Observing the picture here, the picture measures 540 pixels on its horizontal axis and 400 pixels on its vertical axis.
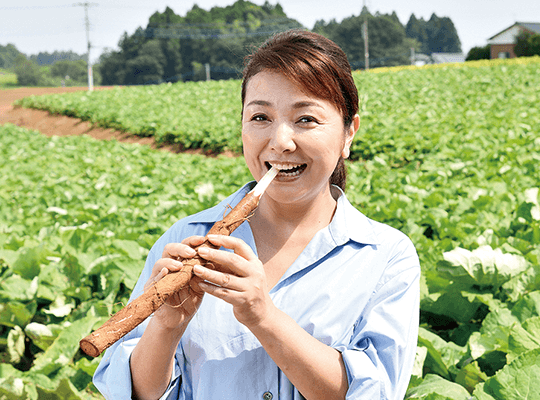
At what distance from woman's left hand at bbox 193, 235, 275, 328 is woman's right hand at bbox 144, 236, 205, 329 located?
60 mm

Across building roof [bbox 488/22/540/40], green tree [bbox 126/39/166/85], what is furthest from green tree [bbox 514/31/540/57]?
green tree [bbox 126/39/166/85]

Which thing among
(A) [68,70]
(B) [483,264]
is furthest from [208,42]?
(B) [483,264]

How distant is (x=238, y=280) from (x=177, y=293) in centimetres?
22

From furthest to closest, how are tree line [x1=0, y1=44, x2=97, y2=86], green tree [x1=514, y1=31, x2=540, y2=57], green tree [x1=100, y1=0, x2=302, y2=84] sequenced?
1. tree line [x1=0, y1=44, x2=97, y2=86]
2. green tree [x1=100, y1=0, x2=302, y2=84]
3. green tree [x1=514, y1=31, x2=540, y2=57]

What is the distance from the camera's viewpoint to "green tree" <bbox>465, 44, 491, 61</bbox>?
→ 41188 millimetres

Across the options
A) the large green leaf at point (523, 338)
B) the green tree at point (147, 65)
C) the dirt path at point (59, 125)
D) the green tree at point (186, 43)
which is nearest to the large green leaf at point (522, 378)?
the large green leaf at point (523, 338)

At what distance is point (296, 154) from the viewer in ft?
4.21

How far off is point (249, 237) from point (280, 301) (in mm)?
242

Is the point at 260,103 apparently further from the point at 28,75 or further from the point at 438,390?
the point at 28,75

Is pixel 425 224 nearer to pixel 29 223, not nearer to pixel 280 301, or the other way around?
pixel 280 301

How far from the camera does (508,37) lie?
6425 cm

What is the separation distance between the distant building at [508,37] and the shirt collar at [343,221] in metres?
62.9

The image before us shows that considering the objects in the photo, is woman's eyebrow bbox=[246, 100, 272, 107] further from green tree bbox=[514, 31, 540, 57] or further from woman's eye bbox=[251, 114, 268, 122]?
green tree bbox=[514, 31, 540, 57]

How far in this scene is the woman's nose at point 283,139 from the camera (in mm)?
1239
